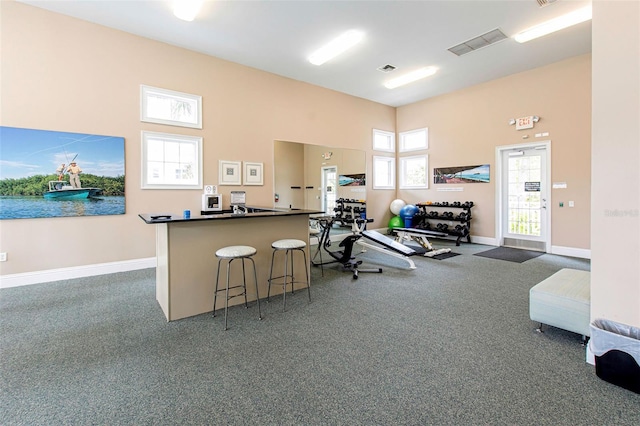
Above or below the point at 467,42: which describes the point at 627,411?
below

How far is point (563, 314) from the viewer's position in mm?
2545

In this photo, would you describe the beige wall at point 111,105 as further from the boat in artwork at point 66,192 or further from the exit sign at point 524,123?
the exit sign at point 524,123

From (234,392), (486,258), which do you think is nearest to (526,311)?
(486,258)

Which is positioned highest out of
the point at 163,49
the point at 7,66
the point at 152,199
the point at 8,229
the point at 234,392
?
the point at 163,49

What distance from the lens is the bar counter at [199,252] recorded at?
300 cm

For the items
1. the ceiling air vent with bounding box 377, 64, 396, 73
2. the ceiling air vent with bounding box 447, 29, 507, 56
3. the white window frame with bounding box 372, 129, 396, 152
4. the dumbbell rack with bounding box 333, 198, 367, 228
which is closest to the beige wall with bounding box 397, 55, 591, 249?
the white window frame with bounding box 372, 129, 396, 152

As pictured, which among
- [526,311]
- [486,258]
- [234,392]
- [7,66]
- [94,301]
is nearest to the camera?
[234,392]

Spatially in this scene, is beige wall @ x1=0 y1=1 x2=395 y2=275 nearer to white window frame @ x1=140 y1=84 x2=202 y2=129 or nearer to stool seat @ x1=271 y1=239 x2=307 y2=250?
white window frame @ x1=140 y1=84 x2=202 y2=129

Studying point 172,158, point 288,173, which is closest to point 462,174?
point 288,173

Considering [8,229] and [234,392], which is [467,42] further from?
[8,229]

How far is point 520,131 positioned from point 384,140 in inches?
135

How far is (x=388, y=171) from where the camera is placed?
8.95 meters

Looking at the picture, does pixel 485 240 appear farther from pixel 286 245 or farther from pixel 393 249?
pixel 286 245

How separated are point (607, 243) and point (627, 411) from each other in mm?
1053
